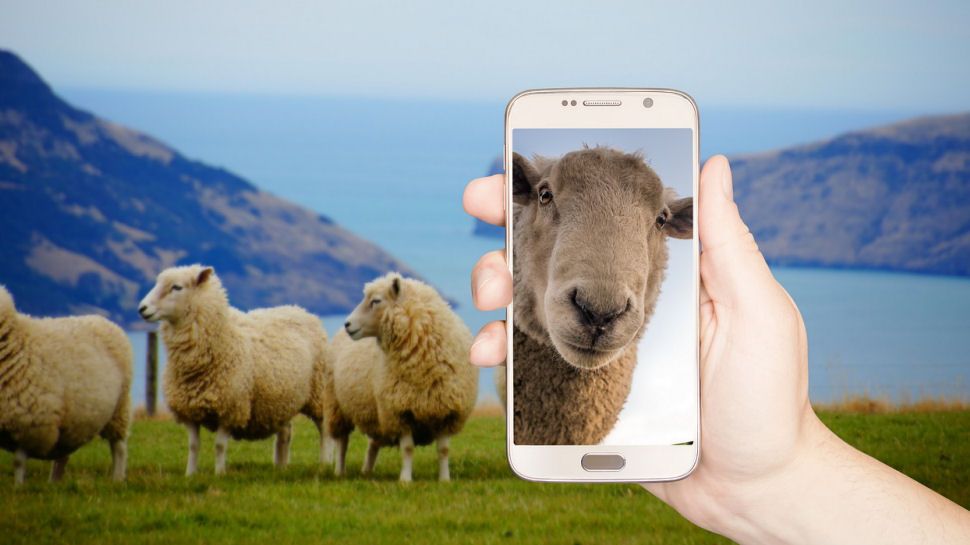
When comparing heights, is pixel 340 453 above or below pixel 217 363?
below

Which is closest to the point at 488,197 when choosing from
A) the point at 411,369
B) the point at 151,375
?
the point at 411,369

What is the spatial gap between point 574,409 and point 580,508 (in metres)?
2.61

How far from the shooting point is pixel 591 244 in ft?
6.19

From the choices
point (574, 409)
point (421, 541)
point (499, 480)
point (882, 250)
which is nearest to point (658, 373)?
point (574, 409)

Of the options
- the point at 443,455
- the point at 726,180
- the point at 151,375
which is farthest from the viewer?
the point at 151,375

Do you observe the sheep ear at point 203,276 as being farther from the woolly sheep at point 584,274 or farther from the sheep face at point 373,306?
the woolly sheep at point 584,274

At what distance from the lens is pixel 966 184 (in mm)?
9633

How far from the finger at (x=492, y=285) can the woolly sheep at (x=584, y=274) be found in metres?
0.05

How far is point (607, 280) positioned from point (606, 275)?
1cm

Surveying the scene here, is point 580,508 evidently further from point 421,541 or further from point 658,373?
point 658,373

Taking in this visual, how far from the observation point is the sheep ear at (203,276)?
15.9 ft

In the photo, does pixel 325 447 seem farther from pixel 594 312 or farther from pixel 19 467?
pixel 594 312

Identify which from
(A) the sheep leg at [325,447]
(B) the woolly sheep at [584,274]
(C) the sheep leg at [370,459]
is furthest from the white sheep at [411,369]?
(B) the woolly sheep at [584,274]

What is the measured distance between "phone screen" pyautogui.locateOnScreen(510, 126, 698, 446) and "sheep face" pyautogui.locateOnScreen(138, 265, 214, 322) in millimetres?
3188
